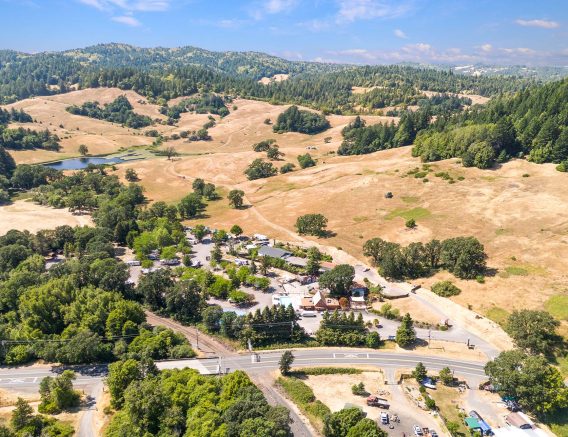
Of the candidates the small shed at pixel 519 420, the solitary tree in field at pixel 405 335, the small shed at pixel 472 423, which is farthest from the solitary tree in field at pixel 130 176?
the small shed at pixel 519 420

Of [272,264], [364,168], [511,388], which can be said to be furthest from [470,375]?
[364,168]

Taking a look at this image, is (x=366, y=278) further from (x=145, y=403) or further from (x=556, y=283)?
(x=145, y=403)

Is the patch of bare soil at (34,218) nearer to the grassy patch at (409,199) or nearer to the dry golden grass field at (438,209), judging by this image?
the dry golden grass field at (438,209)

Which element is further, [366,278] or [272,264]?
[272,264]

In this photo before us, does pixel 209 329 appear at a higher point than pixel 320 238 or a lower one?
lower

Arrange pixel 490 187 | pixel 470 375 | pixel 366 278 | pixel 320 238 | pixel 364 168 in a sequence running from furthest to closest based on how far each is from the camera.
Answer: pixel 364 168 < pixel 490 187 < pixel 320 238 < pixel 366 278 < pixel 470 375

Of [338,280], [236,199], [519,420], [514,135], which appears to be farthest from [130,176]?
[519,420]

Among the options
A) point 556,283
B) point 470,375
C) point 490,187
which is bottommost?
point 470,375
